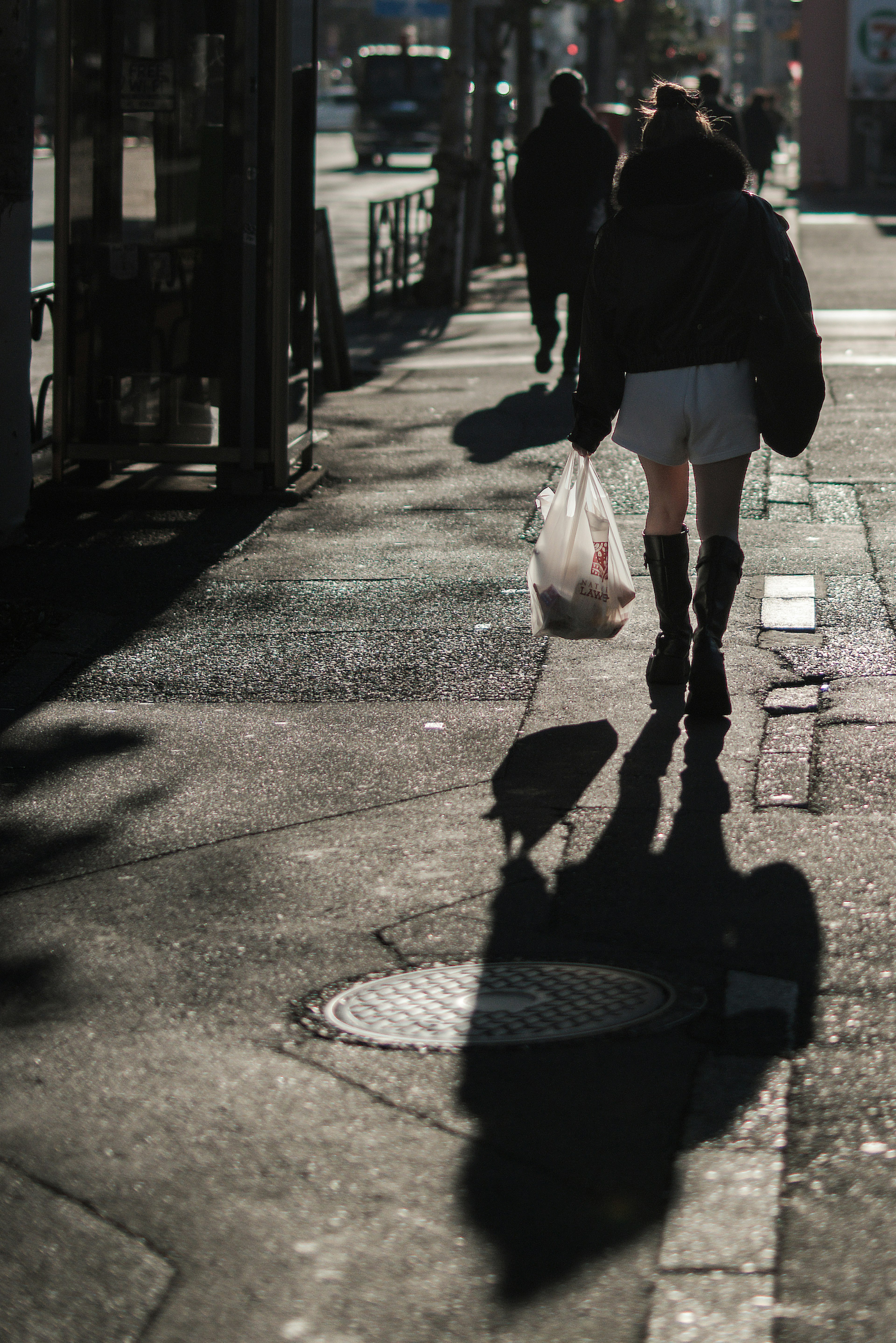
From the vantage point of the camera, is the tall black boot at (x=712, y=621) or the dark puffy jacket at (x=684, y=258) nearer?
the dark puffy jacket at (x=684, y=258)

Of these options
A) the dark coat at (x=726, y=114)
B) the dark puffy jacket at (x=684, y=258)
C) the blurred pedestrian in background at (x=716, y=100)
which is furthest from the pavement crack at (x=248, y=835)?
the blurred pedestrian in background at (x=716, y=100)

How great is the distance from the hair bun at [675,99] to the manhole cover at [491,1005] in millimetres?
2856

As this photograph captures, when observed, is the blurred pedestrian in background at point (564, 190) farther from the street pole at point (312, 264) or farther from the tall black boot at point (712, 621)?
the tall black boot at point (712, 621)

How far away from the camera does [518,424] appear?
35.9 ft

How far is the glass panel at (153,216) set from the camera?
8672 mm

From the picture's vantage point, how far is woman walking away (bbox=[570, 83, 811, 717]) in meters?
5.27

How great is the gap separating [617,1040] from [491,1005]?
0.29m

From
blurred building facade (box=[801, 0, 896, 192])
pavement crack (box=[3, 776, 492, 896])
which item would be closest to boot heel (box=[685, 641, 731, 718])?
pavement crack (box=[3, 776, 492, 896])

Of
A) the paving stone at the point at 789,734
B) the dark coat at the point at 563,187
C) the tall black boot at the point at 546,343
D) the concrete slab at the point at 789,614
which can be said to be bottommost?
the paving stone at the point at 789,734

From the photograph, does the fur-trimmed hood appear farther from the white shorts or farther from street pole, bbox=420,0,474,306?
street pole, bbox=420,0,474,306

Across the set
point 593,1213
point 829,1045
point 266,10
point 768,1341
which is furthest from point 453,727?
point 266,10

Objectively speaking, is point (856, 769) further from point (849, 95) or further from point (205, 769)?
point (849, 95)

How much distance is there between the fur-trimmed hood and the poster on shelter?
33.5 m

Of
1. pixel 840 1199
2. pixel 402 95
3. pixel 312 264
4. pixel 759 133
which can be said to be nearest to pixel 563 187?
pixel 312 264
